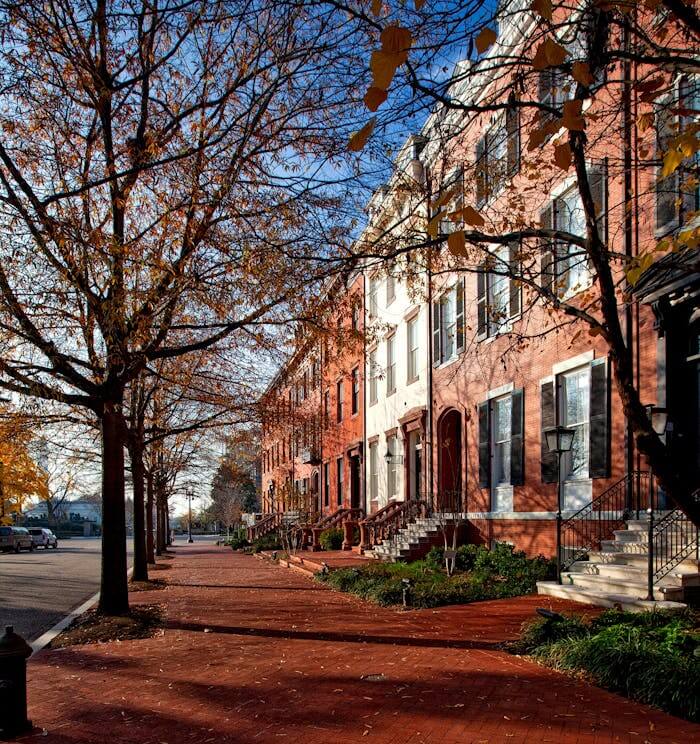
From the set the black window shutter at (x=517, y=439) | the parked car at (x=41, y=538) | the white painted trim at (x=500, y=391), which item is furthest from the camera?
the parked car at (x=41, y=538)

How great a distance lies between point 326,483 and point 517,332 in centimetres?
2116

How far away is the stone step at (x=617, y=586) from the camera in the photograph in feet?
33.2

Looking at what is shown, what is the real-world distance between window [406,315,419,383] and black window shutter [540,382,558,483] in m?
8.25

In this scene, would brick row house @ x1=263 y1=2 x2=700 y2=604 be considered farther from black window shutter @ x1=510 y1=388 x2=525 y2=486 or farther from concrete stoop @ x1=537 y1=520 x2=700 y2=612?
concrete stoop @ x1=537 y1=520 x2=700 y2=612

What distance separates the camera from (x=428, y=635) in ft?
32.9

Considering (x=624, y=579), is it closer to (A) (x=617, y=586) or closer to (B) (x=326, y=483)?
(A) (x=617, y=586)

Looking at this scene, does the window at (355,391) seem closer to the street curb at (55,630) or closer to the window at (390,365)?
the window at (390,365)

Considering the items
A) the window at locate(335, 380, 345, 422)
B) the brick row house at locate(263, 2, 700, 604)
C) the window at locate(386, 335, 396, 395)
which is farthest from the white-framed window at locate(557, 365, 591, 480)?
the window at locate(335, 380, 345, 422)

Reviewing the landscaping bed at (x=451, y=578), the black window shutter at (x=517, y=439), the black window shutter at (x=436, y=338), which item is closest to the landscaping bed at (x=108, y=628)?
the landscaping bed at (x=451, y=578)

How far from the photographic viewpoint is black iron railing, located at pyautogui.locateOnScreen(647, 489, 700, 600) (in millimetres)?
10524

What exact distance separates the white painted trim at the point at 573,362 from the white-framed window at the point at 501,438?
2.30 meters

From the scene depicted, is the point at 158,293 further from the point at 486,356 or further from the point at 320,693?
the point at 486,356

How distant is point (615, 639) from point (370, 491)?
68.4ft

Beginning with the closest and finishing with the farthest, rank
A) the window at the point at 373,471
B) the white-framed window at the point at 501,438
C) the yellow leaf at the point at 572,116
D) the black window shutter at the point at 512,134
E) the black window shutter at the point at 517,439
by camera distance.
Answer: the yellow leaf at the point at 572,116, the black window shutter at the point at 512,134, the black window shutter at the point at 517,439, the white-framed window at the point at 501,438, the window at the point at 373,471
